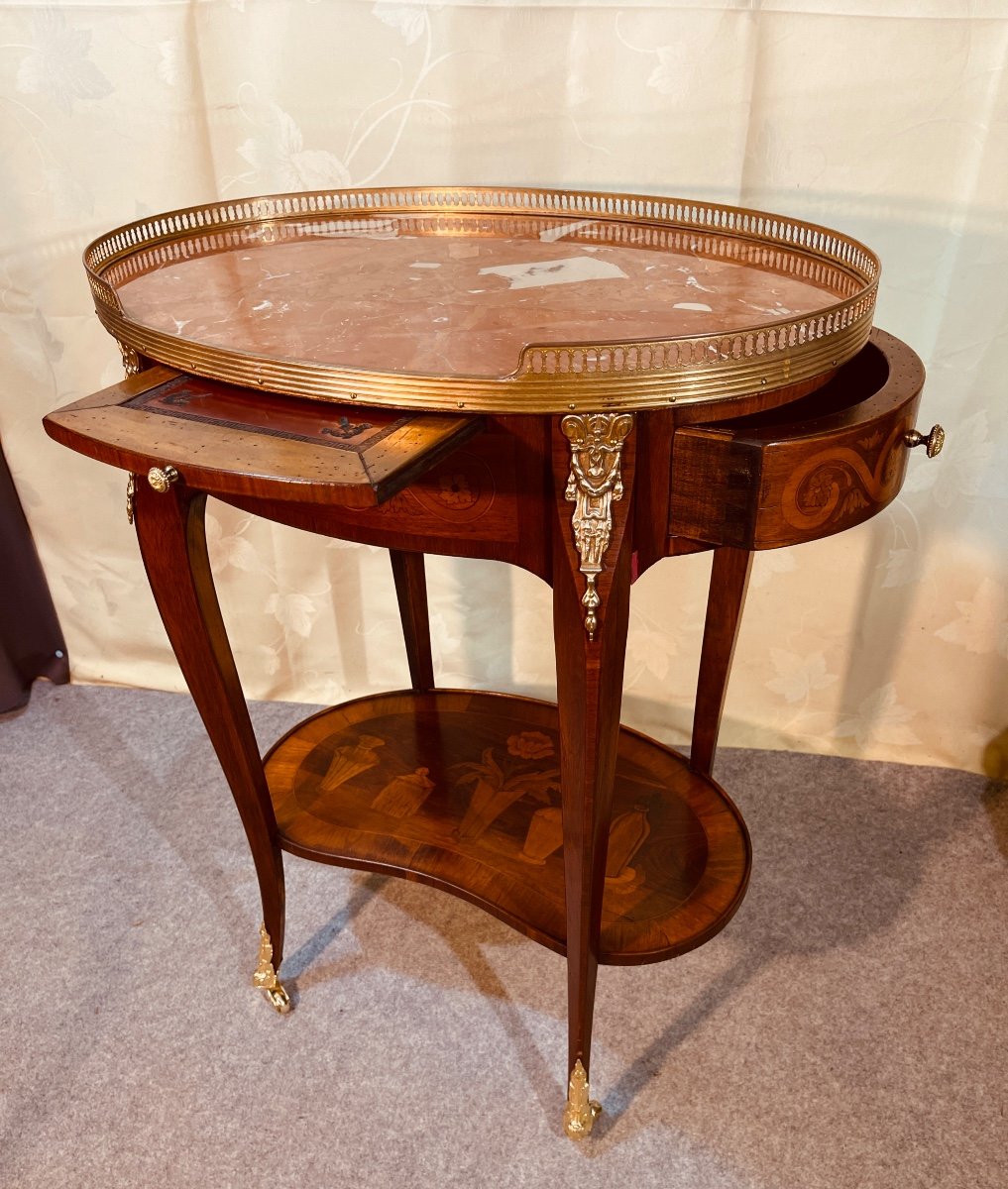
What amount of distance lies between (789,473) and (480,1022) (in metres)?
0.79

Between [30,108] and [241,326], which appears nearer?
[241,326]

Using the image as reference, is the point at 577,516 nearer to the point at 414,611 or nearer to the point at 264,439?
the point at 264,439

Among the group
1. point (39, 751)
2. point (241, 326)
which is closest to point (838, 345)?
point (241, 326)

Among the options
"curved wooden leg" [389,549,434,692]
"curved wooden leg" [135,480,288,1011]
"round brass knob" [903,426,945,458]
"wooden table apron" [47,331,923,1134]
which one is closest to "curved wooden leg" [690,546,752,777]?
"wooden table apron" [47,331,923,1134]

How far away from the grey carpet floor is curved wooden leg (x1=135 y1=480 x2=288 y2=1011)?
0.13 metres

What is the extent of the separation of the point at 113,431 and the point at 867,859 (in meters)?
1.16

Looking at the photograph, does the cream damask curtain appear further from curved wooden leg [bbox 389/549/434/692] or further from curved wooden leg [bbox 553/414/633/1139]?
curved wooden leg [bbox 553/414/633/1139]

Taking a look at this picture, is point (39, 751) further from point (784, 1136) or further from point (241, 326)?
point (784, 1136)

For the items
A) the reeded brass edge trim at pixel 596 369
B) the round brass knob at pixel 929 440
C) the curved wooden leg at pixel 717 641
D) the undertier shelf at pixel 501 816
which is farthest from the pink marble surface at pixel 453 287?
the undertier shelf at pixel 501 816

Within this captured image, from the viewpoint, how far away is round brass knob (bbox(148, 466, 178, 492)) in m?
0.72

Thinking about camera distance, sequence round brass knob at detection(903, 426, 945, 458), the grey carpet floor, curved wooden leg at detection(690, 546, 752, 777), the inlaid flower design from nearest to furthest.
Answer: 1. round brass knob at detection(903, 426, 945, 458)
2. the grey carpet floor
3. curved wooden leg at detection(690, 546, 752, 777)
4. the inlaid flower design

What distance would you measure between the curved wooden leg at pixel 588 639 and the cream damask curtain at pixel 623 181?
69 centimetres

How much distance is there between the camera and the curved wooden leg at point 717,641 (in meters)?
1.16

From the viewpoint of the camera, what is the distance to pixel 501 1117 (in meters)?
1.08
